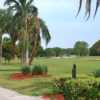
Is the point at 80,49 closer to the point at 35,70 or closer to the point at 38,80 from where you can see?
the point at 35,70

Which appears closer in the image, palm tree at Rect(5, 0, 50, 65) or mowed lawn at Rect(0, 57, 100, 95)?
mowed lawn at Rect(0, 57, 100, 95)

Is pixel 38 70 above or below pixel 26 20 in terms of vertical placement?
below

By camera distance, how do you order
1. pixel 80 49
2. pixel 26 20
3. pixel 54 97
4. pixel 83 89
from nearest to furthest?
pixel 83 89 → pixel 54 97 → pixel 26 20 → pixel 80 49

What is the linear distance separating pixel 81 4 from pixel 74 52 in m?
176

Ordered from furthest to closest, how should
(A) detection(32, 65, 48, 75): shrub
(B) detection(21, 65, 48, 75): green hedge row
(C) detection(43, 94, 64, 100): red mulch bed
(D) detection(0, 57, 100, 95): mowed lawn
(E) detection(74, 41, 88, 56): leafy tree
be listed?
(E) detection(74, 41, 88, 56): leafy tree
(A) detection(32, 65, 48, 75): shrub
(B) detection(21, 65, 48, 75): green hedge row
(D) detection(0, 57, 100, 95): mowed lawn
(C) detection(43, 94, 64, 100): red mulch bed

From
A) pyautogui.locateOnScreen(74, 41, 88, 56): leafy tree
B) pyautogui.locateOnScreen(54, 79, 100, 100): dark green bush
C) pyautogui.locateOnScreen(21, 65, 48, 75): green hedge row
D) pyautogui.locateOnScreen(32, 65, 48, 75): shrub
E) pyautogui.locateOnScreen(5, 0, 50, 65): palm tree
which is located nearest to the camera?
pyautogui.locateOnScreen(54, 79, 100, 100): dark green bush

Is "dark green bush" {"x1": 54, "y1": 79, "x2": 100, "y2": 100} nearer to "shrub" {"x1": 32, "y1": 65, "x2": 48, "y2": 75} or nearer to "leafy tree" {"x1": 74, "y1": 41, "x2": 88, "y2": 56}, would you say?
"shrub" {"x1": 32, "y1": 65, "x2": 48, "y2": 75}

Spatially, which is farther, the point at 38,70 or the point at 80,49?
the point at 80,49

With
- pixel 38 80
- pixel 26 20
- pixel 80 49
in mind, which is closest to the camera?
pixel 38 80

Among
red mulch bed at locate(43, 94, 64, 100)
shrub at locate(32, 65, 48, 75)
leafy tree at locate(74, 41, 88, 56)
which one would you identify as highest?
leafy tree at locate(74, 41, 88, 56)

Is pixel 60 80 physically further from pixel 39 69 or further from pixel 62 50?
pixel 62 50

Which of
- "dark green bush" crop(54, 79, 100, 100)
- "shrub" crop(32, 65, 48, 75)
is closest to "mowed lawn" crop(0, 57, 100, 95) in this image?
"shrub" crop(32, 65, 48, 75)

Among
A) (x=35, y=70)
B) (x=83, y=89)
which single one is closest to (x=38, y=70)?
→ (x=35, y=70)

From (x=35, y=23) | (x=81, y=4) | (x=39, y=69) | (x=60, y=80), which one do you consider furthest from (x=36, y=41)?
(x=81, y=4)
